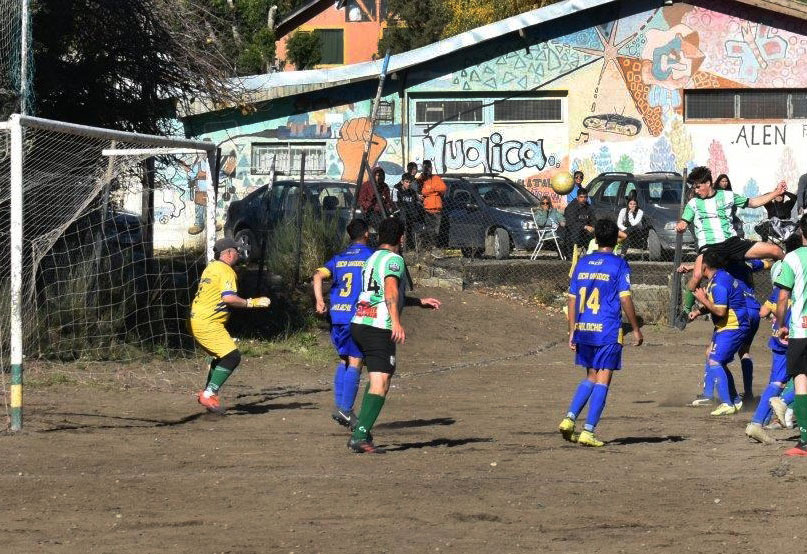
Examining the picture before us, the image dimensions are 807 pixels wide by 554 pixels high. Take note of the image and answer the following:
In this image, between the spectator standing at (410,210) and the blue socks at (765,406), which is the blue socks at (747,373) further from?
the spectator standing at (410,210)

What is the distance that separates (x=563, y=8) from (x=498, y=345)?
13.4m

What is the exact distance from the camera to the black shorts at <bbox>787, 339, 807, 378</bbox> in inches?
360

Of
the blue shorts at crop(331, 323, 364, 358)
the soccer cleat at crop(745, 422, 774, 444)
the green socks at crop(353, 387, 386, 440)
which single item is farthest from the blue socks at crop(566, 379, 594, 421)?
the blue shorts at crop(331, 323, 364, 358)

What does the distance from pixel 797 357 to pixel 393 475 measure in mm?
2960

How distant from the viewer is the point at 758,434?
33.0ft

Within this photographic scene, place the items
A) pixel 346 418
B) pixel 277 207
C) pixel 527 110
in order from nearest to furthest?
1. pixel 346 418
2. pixel 277 207
3. pixel 527 110

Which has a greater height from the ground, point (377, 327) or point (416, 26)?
point (416, 26)

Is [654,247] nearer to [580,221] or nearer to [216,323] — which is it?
[580,221]

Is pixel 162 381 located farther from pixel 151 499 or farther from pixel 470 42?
pixel 470 42

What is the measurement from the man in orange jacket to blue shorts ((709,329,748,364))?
1036 centimetres

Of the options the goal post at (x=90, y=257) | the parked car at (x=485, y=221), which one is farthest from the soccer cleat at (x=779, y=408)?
the parked car at (x=485, y=221)

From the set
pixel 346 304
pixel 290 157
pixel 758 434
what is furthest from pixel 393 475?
pixel 290 157

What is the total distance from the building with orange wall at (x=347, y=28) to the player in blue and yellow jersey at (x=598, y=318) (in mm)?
53221

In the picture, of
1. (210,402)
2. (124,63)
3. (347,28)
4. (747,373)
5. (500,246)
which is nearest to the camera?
(210,402)
